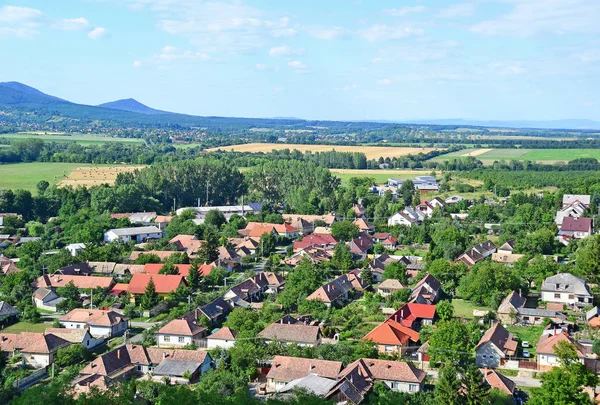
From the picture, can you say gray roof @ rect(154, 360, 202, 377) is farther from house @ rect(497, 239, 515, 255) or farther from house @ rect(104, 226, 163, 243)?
house @ rect(497, 239, 515, 255)

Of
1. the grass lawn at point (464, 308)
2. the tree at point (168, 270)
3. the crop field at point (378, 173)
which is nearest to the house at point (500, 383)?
the grass lawn at point (464, 308)

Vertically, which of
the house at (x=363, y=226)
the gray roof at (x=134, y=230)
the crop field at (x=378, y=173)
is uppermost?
the gray roof at (x=134, y=230)

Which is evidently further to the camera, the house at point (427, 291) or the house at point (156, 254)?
the house at point (156, 254)

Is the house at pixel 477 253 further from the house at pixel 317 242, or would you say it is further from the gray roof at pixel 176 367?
the gray roof at pixel 176 367

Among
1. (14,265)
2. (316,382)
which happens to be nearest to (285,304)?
(316,382)

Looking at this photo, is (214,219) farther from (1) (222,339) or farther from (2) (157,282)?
(1) (222,339)

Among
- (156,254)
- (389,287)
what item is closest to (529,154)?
(389,287)
